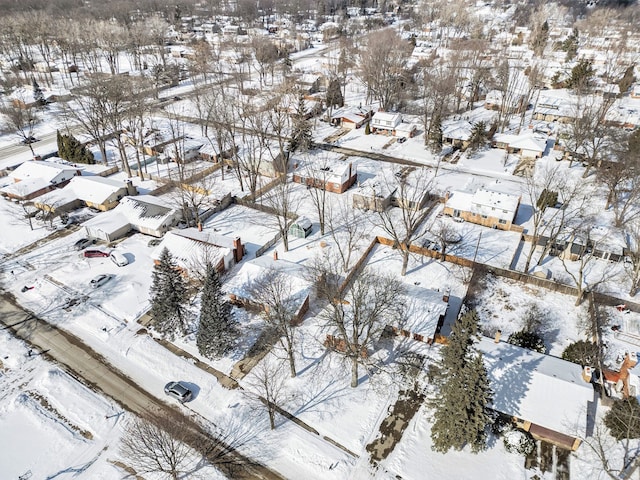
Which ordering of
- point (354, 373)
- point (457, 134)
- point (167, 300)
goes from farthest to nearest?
point (457, 134)
point (167, 300)
point (354, 373)

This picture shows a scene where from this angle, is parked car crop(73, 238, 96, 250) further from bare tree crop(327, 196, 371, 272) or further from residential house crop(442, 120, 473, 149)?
residential house crop(442, 120, 473, 149)

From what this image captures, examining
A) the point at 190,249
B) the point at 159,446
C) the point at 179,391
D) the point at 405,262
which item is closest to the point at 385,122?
the point at 405,262

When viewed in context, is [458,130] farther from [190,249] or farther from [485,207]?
[190,249]

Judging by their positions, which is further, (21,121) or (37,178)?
(21,121)

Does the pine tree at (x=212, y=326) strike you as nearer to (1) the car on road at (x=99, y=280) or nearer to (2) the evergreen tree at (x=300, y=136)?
(1) the car on road at (x=99, y=280)

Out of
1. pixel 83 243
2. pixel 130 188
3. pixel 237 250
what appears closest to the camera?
pixel 237 250

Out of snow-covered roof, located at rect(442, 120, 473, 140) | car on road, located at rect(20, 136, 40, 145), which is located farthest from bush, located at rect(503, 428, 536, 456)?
car on road, located at rect(20, 136, 40, 145)
